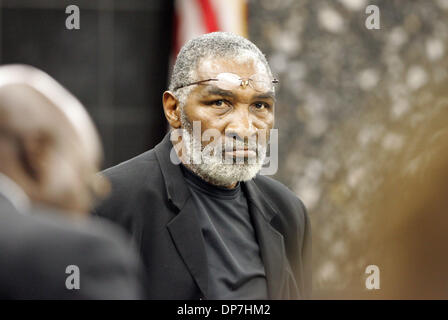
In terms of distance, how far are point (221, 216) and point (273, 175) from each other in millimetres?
2102

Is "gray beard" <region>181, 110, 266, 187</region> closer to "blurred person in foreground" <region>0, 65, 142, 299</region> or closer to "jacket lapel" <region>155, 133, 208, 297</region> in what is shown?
"jacket lapel" <region>155, 133, 208, 297</region>

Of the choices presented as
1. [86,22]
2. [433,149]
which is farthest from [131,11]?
[433,149]

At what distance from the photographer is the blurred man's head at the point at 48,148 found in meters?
1.22

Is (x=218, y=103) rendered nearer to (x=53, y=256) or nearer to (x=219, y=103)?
(x=219, y=103)

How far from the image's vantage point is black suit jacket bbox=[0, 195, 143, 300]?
118cm

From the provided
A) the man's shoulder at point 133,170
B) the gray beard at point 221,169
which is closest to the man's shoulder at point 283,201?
the gray beard at point 221,169

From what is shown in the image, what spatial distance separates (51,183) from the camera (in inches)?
47.8

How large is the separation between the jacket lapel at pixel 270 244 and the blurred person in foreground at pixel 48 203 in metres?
0.90

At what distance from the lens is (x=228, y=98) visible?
2150mm

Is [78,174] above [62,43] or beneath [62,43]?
beneath

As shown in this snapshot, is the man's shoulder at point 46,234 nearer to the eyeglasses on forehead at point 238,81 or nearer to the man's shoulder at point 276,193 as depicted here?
the eyeglasses on forehead at point 238,81

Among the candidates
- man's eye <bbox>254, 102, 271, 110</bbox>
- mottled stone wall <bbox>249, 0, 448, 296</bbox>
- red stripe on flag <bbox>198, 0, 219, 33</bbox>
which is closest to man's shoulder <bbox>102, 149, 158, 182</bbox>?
man's eye <bbox>254, 102, 271, 110</bbox>
